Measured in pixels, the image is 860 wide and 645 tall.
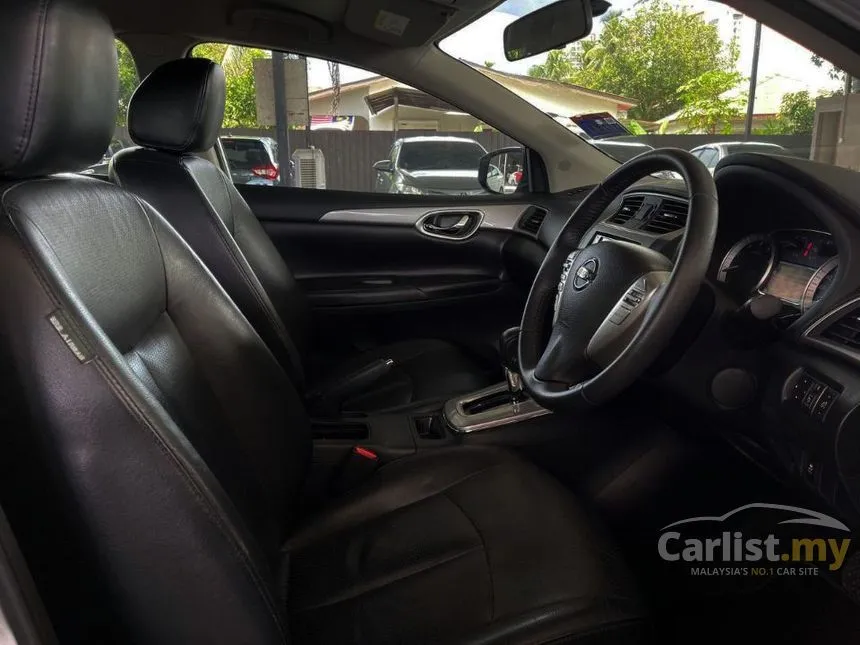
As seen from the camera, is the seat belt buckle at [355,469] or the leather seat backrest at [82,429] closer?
the leather seat backrest at [82,429]

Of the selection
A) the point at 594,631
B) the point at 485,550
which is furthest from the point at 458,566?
the point at 594,631

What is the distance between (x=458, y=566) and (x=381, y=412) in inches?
26.5

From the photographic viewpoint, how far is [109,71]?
94 cm

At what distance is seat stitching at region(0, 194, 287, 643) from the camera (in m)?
0.75

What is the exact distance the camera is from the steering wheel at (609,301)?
103 cm

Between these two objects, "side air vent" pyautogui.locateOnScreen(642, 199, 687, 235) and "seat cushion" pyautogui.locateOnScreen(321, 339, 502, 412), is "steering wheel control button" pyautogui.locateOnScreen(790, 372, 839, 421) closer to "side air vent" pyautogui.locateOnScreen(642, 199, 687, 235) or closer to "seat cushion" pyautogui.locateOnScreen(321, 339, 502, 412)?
"side air vent" pyautogui.locateOnScreen(642, 199, 687, 235)

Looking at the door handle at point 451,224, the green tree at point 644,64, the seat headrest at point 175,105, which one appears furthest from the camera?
the door handle at point 451,224

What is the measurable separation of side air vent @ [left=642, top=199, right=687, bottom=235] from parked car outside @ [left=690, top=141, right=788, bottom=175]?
0.12 metres

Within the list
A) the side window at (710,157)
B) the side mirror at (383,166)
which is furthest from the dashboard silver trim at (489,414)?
the side mirror at (383,166)

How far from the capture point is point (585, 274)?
126 centimetres

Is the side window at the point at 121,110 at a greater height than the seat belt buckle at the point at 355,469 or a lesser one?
greater

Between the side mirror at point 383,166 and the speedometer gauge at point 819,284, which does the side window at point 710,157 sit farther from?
the side mirror at point 383,166

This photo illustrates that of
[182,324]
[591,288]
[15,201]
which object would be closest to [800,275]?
[591,288]

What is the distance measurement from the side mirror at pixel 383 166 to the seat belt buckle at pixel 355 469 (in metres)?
1.90
